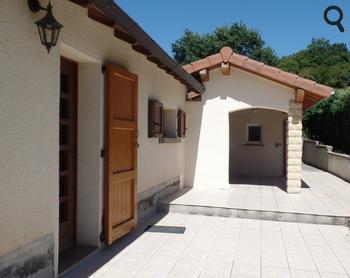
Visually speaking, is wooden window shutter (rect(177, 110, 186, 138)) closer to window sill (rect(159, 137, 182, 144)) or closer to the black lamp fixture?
window sill (rect(159, 137, 182, 144))

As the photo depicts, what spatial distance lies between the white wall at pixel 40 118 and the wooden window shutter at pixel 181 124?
4.44 m

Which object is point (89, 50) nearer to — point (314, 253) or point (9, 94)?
point (9, 94)

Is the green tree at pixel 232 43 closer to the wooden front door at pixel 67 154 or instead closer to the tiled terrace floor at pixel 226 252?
the tiled terrace floor at pixel 226 252

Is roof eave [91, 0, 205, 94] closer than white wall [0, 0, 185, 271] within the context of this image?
No

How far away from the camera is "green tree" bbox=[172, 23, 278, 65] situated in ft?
124

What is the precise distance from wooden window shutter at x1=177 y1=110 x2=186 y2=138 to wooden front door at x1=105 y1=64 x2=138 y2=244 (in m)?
3.87

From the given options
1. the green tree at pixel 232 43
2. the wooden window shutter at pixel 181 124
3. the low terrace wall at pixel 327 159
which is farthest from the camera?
the green tree at pixel 232 43

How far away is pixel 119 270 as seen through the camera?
521 centimetres

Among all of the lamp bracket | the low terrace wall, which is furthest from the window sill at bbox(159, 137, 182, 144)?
the low terrace wall

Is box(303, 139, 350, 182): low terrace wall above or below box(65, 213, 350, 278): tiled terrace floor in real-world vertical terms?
above

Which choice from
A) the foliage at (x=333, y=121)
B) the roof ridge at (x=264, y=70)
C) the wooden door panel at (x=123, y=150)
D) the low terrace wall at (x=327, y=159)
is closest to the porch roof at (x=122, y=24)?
the wooden door panel at (x=123, y=150)

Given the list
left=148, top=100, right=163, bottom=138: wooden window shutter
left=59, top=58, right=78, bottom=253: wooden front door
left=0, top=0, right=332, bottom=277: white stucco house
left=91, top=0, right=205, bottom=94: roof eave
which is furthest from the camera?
left=148, top=100, right=163, bottom=138: wooden window shutter

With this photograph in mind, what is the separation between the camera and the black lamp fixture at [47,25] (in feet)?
13.0

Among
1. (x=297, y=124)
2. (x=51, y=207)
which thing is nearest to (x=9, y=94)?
(x=51, y=207)
